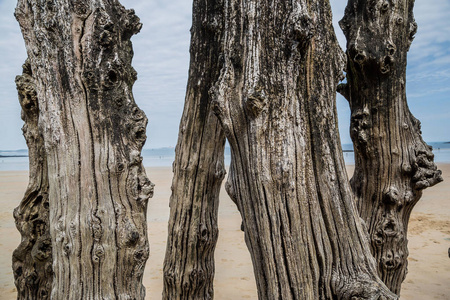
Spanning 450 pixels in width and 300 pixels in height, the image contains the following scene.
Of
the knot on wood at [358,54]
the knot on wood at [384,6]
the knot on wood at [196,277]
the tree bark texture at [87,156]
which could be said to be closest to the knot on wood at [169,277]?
the knot on wood at [196,277]

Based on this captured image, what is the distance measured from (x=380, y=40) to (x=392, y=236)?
174 centimetres

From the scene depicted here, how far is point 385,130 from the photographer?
3.39 meters

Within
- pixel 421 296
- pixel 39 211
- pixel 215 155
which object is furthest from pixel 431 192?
pixel 39 211

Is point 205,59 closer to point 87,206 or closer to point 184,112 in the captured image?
point 184,112

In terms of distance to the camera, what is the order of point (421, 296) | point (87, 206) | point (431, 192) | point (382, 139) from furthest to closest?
1. point (431, 192)
2. point (421, 296)
3. point (382, 139)
4. point (87, 206)

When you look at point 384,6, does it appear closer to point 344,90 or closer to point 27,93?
point 344,90

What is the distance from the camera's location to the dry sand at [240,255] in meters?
5.09

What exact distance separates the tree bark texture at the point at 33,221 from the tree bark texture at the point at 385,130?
2.75m

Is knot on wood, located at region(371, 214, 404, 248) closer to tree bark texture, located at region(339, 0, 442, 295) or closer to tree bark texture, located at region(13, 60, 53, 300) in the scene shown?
tree bark texture, located at region(339, 0, 442, 295)

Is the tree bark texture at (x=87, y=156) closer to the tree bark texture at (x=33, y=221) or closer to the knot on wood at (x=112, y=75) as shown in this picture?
the knot on wood at (x=112, y=75)

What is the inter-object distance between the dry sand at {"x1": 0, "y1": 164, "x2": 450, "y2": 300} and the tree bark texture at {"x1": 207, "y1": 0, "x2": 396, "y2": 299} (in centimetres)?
291

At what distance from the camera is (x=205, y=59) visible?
3.18 m

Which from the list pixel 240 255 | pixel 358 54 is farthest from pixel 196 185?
pixel 240 255

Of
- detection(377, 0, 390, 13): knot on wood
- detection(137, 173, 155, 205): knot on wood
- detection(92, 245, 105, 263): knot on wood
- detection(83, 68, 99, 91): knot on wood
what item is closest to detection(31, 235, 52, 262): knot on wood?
detection(92, 245, 105, 263): knot on wood
